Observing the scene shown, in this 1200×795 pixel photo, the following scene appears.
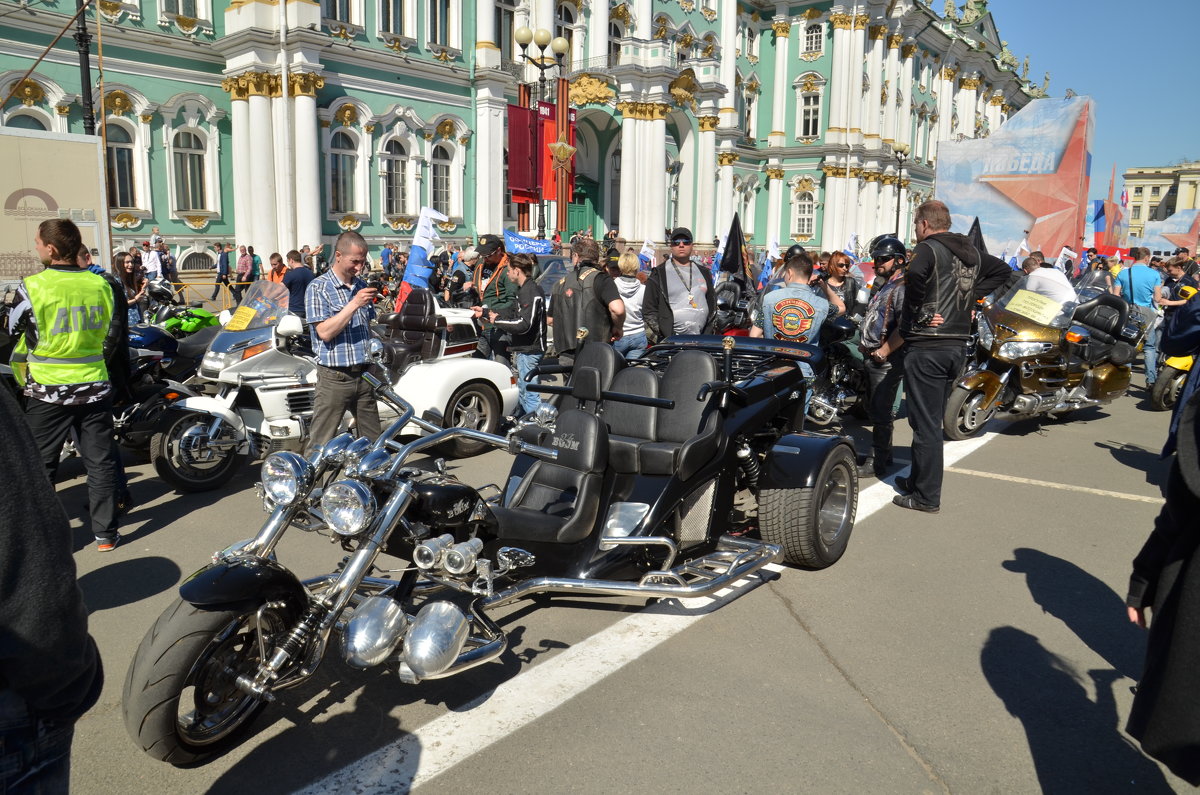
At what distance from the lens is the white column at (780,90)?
46688 mm

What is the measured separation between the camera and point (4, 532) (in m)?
1.50

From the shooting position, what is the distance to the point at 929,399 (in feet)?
19.5

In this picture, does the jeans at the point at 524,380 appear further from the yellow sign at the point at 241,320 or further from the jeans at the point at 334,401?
the yellow sign at the point at 241,320

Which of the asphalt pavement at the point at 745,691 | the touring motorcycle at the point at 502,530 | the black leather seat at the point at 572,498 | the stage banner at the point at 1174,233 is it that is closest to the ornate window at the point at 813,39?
the stage banner at the point at 1174,233

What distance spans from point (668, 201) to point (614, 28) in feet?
22.9

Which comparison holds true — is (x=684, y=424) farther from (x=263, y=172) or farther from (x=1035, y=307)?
(x=263, y=172)

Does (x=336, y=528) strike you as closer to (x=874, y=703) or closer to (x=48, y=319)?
(x=874, y=703)

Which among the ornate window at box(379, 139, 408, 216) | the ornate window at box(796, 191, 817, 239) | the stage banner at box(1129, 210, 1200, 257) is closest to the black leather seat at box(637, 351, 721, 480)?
the ornate window at box(379, 139, 408, 216)

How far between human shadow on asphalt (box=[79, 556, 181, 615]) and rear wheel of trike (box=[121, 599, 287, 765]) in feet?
5.36

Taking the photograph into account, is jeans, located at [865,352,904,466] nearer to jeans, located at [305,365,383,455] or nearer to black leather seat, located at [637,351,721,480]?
black leather seat, located at [637,351,721,480]

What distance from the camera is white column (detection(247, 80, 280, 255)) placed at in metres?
22.4

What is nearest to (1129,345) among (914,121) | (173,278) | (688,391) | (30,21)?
(688,391)

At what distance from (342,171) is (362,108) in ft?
5.90

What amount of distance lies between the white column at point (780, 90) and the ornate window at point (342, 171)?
28483 mm
